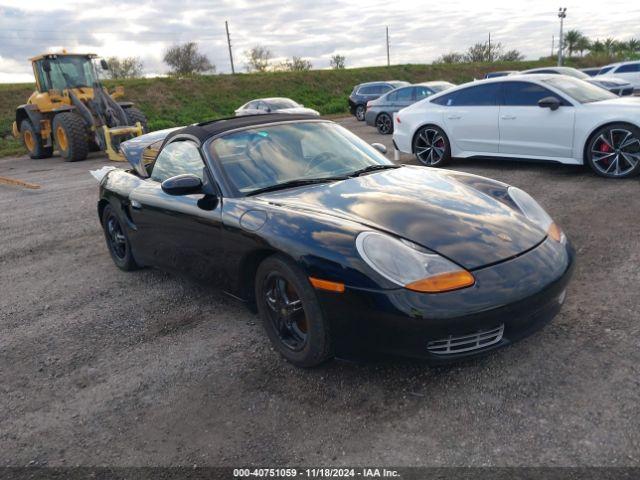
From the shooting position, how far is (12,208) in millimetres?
9078

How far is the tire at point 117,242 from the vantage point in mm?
5121

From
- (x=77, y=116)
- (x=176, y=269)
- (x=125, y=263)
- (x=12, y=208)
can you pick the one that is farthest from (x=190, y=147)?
(x=77, y=116)

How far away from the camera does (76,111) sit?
1477 centimetres

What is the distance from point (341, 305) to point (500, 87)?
272 inches

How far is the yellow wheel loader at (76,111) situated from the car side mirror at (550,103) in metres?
10.1

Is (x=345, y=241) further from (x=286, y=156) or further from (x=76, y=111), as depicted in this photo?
(x=76, y=111)

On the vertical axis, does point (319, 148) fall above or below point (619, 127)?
above

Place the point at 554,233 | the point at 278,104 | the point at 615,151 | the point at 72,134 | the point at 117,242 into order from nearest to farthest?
the point at 554,233, the point at 117,242, the point at 615,151, the point at 72,134, the point at 278,104

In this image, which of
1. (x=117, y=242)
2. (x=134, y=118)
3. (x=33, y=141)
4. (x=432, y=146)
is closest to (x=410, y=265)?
(x=117, y=242)

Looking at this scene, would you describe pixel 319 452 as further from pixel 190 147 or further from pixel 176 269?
pixel 190 147

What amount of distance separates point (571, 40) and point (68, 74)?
67092 millimetres

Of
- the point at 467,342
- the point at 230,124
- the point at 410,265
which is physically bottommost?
the point at 467,342

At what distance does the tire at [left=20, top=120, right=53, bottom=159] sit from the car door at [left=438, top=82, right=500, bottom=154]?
42.0 ft

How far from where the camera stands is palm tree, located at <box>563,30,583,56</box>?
6644cm
